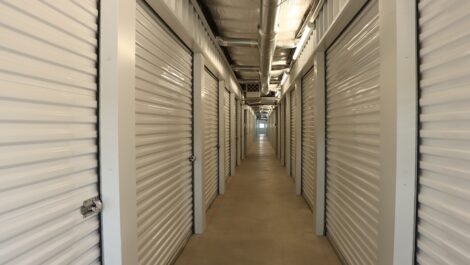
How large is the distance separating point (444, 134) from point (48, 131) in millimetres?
1807

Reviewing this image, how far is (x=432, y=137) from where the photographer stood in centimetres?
131

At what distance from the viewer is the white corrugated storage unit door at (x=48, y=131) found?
3.22 ft

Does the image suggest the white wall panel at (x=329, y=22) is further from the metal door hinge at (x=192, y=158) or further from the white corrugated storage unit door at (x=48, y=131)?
the metal door hinge at (x=192, y=158)

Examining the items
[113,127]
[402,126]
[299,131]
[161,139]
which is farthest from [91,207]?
[299,131]

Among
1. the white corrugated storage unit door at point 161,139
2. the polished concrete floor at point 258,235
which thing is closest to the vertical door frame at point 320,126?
the polished concrete floor at point 258,235

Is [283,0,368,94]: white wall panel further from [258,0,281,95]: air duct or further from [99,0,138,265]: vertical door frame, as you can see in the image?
[99,0,138,265]: vertical door frame

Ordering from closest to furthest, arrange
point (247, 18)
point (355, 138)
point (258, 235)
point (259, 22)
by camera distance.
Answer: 1. point (355, 138)
2. point (259, 22)
3. point (258, 235)
4. point (247, 18)

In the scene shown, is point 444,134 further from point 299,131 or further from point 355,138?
point 299,131

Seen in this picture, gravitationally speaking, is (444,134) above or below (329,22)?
below

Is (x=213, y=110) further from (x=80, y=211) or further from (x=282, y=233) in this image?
(x=80, y=211)

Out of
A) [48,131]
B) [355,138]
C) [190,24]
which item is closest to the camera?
[48,131]

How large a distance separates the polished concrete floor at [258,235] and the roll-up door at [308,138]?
289 mm

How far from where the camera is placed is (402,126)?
140cm

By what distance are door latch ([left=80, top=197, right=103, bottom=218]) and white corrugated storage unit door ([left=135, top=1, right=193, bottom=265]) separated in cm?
54
